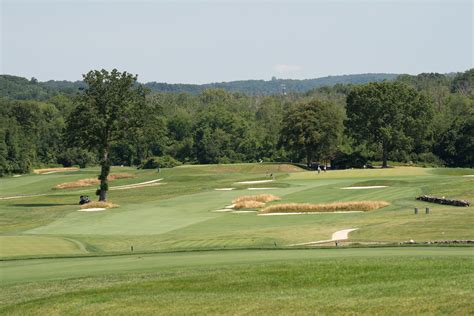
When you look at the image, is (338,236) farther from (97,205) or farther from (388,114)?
(388,114)

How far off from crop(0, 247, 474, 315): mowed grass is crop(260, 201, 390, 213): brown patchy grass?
2570 centimetres

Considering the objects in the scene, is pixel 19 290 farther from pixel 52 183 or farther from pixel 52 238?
pixel 52 183

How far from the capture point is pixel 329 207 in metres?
55.7

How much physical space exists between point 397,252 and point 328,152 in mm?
100111

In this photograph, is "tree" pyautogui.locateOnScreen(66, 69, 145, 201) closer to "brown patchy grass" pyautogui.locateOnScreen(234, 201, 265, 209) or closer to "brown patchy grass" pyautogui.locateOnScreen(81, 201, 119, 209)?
"brown patchy grass" pyautogui.locateOnScreen(81, 201, 119, 209)

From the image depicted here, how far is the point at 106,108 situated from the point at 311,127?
57.6m

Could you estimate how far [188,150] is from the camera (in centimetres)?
16562

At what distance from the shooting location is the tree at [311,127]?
122m

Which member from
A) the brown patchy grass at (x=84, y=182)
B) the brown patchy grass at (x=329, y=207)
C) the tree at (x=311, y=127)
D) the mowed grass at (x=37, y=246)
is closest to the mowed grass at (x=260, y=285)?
the mowed grass at (x=37, y=246)

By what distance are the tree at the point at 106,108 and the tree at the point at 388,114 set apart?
52.8 meters

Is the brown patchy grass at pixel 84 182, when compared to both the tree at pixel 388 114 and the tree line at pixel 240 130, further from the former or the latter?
the tree at pixel 388 114

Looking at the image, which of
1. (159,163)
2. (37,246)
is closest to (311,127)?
(159,163)

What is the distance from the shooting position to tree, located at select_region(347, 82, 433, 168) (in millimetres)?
113812

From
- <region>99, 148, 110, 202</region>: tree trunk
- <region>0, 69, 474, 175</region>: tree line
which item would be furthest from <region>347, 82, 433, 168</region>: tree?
<region>99, 148, 110, 202</region>: tree trunk
